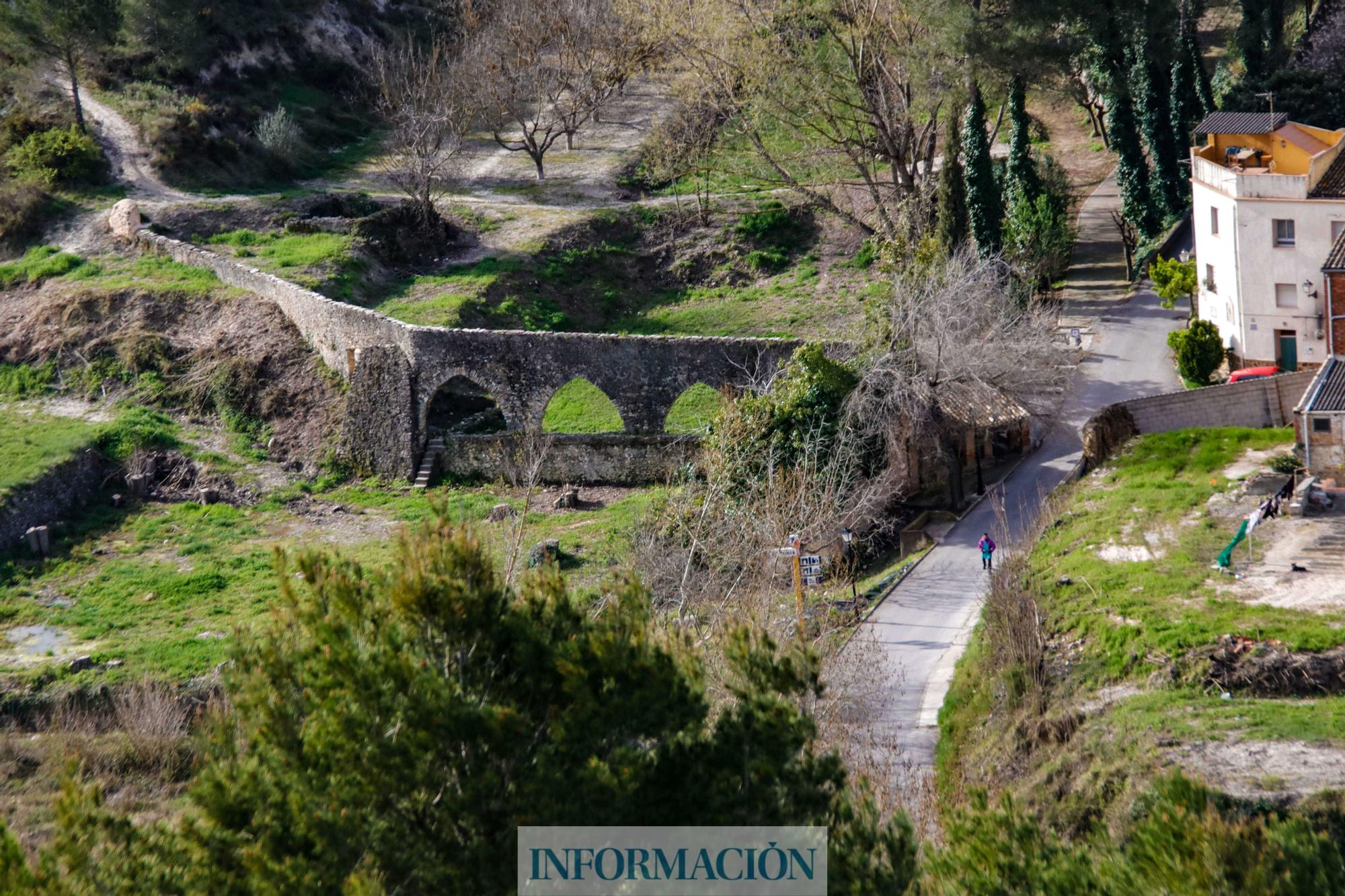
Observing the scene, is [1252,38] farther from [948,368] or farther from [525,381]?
[525,381]

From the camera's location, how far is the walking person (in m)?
25.8

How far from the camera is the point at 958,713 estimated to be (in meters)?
21.6

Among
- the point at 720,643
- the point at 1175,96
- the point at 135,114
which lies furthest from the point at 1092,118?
the point at 720,643

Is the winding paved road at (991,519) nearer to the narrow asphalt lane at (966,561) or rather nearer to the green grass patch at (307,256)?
the narrow asphalt lane at (966,561)

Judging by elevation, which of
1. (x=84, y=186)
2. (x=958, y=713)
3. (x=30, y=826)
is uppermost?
(x=84, y=186)

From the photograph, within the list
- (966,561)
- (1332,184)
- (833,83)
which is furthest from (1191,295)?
(966,561)

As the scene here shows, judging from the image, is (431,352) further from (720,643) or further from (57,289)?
(720,643)

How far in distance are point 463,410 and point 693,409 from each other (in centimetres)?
580

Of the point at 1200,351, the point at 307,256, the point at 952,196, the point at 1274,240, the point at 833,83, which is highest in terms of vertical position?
the point at 833,83

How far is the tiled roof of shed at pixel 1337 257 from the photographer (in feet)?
94.6

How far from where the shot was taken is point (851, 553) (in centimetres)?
2734

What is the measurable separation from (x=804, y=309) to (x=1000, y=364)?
11.7 m

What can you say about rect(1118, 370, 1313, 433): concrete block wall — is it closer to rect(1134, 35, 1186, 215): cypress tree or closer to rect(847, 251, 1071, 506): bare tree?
rect(847, 251, 1071, 506): bare tree

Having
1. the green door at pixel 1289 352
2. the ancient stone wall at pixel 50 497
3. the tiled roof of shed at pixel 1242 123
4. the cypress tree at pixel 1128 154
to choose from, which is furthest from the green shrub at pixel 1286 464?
the ancient stone wall at pixel 50 497
